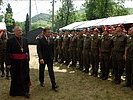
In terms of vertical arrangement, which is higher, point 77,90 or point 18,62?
point 18,62

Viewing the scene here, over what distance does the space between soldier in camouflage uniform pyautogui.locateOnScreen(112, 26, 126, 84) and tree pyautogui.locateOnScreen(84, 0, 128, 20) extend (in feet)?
123

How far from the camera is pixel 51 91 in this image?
12.1m

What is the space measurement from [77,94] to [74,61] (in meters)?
7.20

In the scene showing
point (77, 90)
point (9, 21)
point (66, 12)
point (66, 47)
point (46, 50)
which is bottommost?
point (77, 90)

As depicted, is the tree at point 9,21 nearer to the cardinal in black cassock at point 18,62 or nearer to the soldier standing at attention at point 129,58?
the soldier standing at attention at point 129,58

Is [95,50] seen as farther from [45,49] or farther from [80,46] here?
[45,49]

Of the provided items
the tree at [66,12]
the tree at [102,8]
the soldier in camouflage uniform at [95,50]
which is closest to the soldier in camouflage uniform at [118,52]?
the soldier in camouflage uniform at [95,50]

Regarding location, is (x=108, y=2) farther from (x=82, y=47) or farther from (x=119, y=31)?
(x=119, y=31)

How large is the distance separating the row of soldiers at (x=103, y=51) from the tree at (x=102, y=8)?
31733 mm

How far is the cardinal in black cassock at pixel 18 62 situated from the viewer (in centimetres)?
1116

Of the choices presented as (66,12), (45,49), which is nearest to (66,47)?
(45,49)

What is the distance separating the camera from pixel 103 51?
13.9 m

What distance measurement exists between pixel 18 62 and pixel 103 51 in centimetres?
385

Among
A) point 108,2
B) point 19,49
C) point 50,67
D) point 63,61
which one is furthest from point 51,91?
point 108,2
